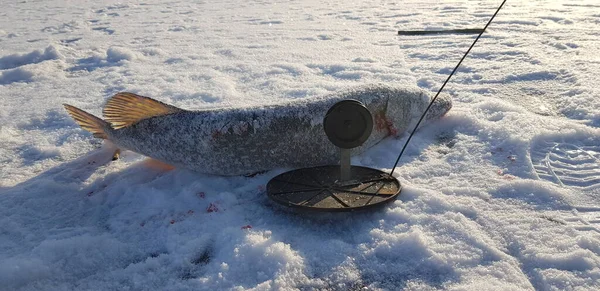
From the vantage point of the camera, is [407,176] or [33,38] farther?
[33,38]

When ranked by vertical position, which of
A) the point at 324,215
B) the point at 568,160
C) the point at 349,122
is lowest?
the point at 324,215

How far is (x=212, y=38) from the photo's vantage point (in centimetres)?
735

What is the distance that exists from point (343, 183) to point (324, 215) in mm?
225

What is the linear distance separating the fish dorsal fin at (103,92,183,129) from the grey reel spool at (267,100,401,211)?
2.83 ft

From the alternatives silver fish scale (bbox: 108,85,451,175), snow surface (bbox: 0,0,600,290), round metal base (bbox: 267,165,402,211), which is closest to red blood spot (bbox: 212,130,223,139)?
silver fish scale (bbox: 108,85,451,175)

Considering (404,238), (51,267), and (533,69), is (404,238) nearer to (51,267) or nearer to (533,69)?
(51,267)

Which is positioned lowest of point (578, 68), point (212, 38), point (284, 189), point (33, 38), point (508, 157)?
point (33, 38)

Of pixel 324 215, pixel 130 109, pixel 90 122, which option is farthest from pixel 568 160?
pixel 90 122

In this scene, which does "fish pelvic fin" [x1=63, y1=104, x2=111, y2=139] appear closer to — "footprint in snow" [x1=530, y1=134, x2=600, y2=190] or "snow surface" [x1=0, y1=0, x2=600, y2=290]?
"snow surface" [x1=0, y1=0, x2=600, y2=290]

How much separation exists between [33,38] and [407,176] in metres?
7.15

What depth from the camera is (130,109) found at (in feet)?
9.51

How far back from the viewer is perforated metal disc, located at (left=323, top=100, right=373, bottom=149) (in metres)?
2.36

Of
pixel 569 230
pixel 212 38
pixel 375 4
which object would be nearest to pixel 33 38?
pixel 212 38

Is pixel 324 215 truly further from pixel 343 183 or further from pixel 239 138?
pixel 239 138
